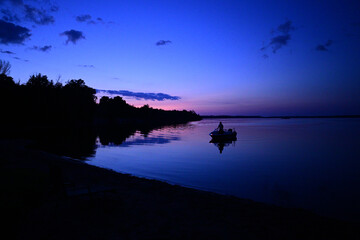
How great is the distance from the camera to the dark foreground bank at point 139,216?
734 cm

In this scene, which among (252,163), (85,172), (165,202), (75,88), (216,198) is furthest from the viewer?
(75,88)

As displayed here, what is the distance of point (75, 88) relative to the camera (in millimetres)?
96062

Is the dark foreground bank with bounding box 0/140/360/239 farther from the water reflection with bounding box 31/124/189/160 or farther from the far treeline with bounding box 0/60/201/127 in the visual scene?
the far treeline with bounding box 0/60/201/127

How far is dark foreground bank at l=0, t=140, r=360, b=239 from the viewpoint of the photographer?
24.1 ft

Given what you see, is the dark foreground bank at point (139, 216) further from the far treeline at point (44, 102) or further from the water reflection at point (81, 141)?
the far treeline at point (44, 102)

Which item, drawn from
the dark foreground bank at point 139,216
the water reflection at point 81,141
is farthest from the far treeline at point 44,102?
the dark foreground bank at point 139,216

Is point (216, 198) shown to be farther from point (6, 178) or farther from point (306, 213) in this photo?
point (6, 178)

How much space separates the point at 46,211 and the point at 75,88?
98.3m

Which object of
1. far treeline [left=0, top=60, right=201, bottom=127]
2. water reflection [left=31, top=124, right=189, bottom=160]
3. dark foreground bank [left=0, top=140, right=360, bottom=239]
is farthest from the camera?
far treeline [left=0, top=60, right=201, bottom=127]

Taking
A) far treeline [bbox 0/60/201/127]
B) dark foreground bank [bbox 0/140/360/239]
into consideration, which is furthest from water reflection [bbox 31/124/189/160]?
dark foreground bank [bbox 0/140/360/239]

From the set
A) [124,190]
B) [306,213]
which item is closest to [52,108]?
[124,190]

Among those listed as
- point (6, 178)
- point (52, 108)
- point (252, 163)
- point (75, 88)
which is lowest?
point (252, 163)

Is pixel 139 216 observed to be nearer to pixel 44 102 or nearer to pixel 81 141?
pixel 81 141

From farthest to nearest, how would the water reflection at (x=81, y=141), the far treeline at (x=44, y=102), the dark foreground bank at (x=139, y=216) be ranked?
1. the far treeline at (x=44, y=102)
2. the water reflection at (x=81, y=141)
3. the dark foreground bank at (x=139, y=216)
